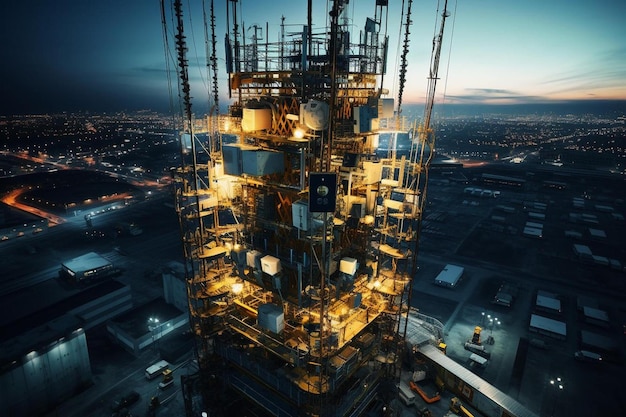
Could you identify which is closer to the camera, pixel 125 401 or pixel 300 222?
pixel 300 222

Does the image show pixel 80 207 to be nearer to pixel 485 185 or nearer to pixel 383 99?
pixel 383 99

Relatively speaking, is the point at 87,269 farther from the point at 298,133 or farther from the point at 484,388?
the point at 484,388

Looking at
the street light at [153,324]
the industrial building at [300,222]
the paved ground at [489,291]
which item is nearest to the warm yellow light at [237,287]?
the industrial building at [300,222]

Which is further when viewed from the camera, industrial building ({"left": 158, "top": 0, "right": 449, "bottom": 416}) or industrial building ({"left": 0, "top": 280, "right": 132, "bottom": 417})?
industrial building ({"left": 0, "top": 280, "right": 132, "bottom": 417})

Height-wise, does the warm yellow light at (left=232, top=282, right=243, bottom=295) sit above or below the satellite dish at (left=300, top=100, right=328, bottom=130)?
below

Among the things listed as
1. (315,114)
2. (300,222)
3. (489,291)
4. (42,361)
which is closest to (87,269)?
(42,361)

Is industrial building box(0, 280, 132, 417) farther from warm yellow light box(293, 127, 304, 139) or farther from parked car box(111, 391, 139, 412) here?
warm yellow light box(293, 127, 304, 139)

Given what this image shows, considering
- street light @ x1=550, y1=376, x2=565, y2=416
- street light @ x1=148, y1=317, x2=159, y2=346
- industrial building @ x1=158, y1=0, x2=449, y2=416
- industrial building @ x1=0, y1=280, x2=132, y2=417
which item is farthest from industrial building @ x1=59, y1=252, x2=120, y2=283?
street light @ x1=550, y1=376, x2=565, y2=416

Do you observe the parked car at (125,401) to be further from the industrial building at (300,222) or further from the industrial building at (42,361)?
the industrial building at (300,222)

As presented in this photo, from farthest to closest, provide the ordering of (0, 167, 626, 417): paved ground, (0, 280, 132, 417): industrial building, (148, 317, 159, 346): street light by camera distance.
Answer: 1. (148, 317, 159, 346): street light
2. (0, 167, 626, 417): paved ground
3. (0, 280, 132, 417): industrial building

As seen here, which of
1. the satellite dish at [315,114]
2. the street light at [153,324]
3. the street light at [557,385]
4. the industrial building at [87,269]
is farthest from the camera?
the industrial building at [87,269]

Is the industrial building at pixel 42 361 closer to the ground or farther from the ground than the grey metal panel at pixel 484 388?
closer to the ground

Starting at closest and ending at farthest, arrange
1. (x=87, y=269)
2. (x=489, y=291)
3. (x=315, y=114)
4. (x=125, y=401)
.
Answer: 1. (x=315, y=114)
2. (x=125, y=401)
3. (x=87, y=269)
4. (x=489, y=291)
